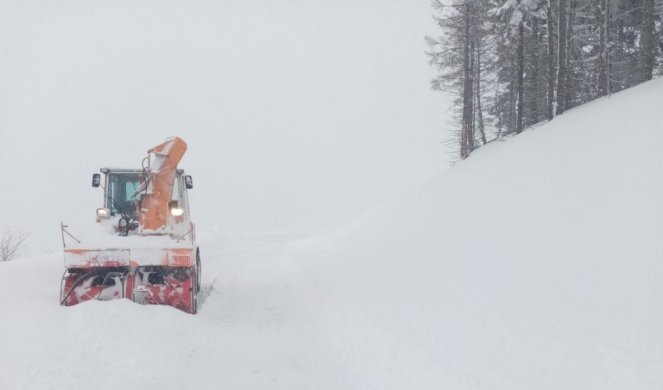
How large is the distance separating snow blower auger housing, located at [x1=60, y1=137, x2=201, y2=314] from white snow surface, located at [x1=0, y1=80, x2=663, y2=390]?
1.60 feet

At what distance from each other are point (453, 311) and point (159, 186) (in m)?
6.42

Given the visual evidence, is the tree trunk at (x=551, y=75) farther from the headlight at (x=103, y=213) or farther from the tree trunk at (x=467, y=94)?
the headlight at (x=103, y=213)

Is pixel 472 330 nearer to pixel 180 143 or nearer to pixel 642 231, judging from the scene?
pixel 642 231

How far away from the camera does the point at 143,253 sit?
9211 millimetres

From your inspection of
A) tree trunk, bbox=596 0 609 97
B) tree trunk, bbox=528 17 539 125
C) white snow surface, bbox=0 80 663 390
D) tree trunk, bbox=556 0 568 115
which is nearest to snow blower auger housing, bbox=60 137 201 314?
white snow surface, bbox=0 80 663 390

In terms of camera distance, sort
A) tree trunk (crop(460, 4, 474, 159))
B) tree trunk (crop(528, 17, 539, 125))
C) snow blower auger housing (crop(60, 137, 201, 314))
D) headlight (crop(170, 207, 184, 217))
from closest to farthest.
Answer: snow blower auger housing (crop(60, 137, 201, 314)) → headlight (crop(170, 207, 184, 217)) → tree trunk (crop(460, 4, 474, 159)) → tree trunk (crop(528, 17, 539, 125))

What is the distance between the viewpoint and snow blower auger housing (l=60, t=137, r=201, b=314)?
29.4ft

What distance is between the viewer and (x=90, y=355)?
20.8 ft

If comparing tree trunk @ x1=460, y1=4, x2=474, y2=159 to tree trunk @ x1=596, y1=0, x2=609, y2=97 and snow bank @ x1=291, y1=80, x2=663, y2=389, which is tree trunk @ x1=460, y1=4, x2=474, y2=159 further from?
snow bank @ x1=291, y1=80, x2=663, y2=389

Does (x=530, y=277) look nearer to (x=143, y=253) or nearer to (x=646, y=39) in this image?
(x=143, y=253)

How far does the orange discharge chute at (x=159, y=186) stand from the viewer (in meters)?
10.4

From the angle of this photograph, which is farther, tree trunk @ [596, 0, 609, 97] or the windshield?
tree trunk @ [596, 0, 609, 97]


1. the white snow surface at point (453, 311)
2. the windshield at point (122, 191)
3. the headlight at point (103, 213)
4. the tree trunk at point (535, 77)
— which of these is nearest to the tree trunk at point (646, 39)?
the white snow surface at point (453, 311)

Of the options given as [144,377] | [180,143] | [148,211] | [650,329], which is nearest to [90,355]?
[144,377]
